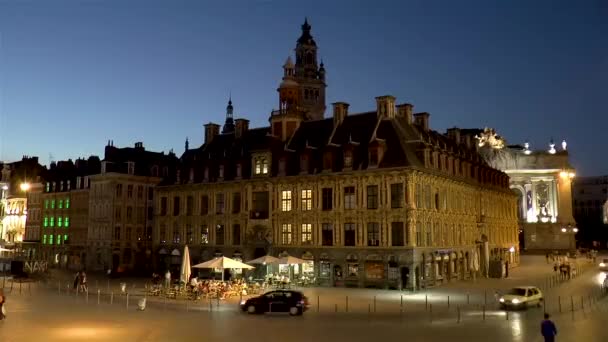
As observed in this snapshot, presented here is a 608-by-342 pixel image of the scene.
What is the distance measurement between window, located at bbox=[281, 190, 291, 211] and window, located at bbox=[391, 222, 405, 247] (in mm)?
11387

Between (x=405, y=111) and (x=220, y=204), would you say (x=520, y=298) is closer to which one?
(x=405, y=111)

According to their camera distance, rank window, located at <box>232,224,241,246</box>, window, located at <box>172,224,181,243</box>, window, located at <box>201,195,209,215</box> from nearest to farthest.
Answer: window, located at <box>232,224,241,246</box>, window, located at <box>201,195,209,215</box>, window, located at <box>172,224,181,243</box>

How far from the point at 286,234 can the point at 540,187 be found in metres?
→ 78.4

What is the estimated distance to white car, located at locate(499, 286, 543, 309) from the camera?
32781 mm

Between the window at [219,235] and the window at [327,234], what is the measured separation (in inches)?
512

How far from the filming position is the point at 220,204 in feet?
202

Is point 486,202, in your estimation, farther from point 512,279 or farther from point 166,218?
point 166,218

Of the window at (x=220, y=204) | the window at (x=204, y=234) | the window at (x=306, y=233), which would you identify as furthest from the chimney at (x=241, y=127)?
the window at (x=306, y=233)

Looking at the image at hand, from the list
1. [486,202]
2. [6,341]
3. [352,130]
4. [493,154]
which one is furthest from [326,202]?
[493,154]

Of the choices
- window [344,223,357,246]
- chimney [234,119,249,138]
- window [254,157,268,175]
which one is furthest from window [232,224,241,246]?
window [344,223,357,246]

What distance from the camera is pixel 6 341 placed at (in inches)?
861

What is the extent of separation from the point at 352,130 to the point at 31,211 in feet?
200

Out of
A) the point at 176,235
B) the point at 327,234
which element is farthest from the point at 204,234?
the point at 327,234

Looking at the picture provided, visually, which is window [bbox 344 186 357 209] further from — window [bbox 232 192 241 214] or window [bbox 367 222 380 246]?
window [bbox 232 192 241 214]
